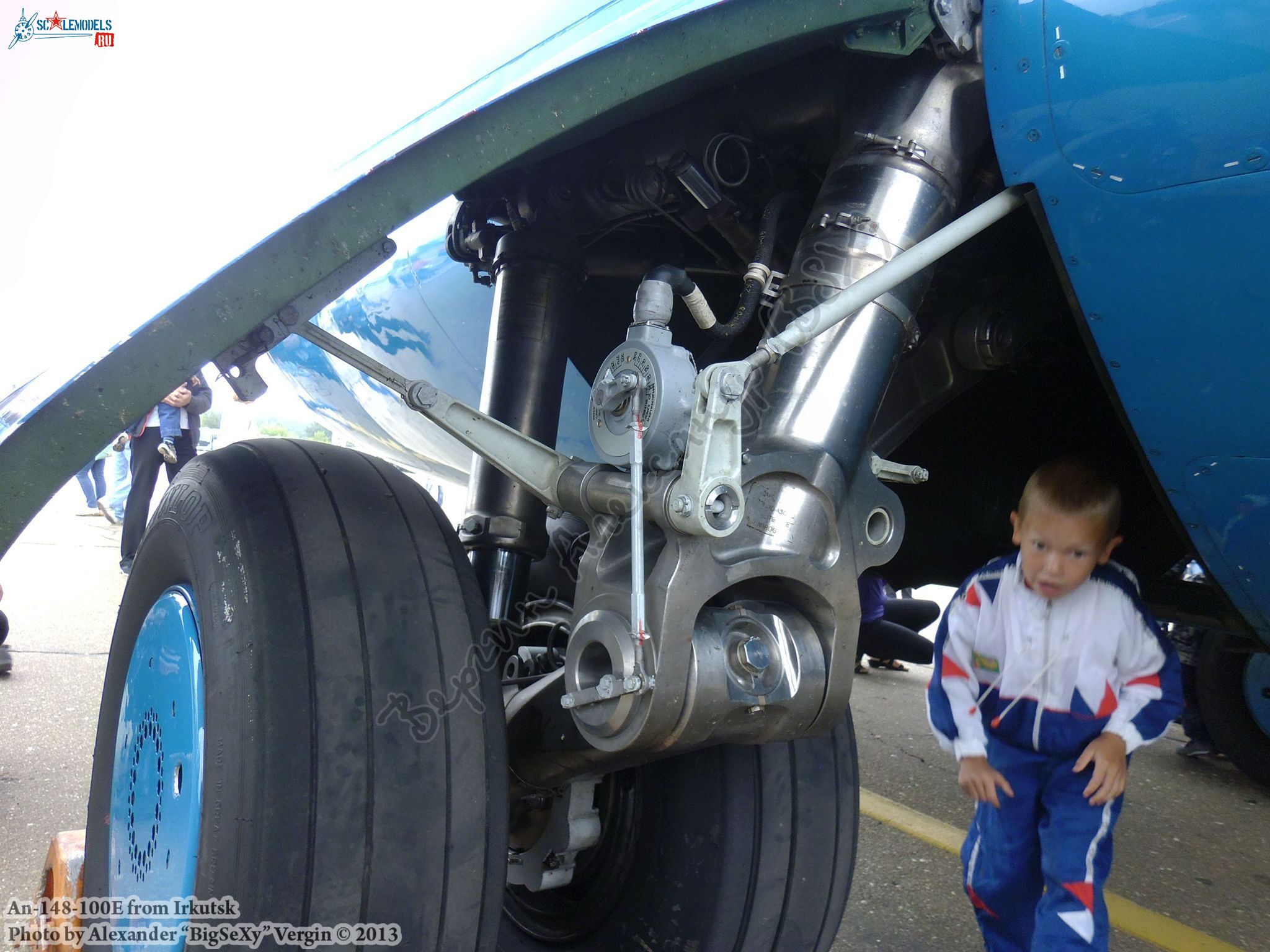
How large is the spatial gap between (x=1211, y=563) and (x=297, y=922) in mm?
1239

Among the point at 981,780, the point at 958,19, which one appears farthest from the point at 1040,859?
the point at 958,19

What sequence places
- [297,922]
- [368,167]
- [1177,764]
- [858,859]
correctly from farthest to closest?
1. [1177,764]
2. [858,859]
3. [297,922]
4. [368,167]

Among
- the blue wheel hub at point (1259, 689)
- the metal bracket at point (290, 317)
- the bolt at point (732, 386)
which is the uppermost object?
the metal bracket at point (290, 317)

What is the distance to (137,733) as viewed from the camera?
129cm

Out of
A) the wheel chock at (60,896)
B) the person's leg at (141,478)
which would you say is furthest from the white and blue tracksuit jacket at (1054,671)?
the person's leg at (141,478)

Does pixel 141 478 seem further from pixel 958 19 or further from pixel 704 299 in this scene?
pixel 958 19

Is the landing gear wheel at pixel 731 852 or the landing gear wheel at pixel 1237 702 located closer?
the landing gear wheel at pixel 731 852

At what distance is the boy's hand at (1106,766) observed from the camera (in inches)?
51.6

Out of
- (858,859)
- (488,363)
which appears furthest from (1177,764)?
(488,363)

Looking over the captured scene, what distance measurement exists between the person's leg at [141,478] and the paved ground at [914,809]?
983 mm

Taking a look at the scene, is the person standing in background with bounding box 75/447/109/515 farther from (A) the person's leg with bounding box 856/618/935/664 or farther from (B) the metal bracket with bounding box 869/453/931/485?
(B) the metal bracket with bounding box 869/453/931/485

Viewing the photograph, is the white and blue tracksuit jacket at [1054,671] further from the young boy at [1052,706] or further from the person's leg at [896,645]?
the person's leg at [896,645]

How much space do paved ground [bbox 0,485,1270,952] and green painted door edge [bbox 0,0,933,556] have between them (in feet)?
4.90

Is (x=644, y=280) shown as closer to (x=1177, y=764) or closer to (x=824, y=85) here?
(x=824, y=85)
